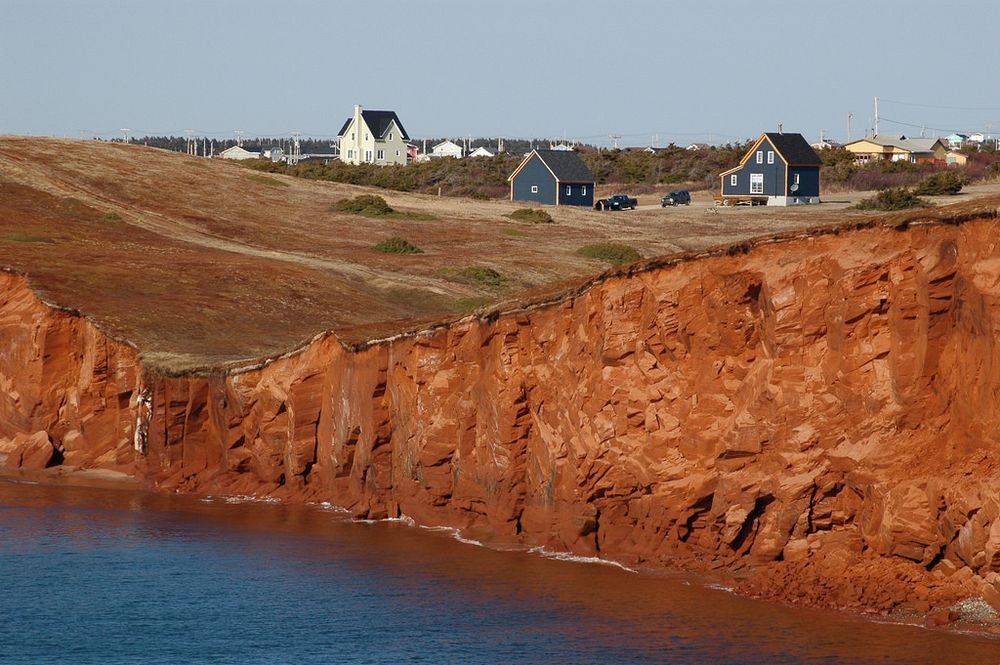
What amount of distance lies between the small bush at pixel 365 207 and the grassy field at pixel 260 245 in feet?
2.60

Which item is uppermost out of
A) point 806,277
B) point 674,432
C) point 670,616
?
A: point 806,277

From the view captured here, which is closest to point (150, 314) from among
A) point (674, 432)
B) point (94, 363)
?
point (94, 363)

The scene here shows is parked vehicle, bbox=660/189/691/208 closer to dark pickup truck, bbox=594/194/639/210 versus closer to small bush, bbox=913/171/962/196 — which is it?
dark pickup truck, bbox=594/194/639/210

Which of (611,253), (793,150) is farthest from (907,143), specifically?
(611,253)

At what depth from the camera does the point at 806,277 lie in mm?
25500

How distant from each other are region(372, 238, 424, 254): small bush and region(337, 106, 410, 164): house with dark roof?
9071 centimetres

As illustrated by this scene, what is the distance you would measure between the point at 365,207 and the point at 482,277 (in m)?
23.4

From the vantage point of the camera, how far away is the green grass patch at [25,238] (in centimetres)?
5792

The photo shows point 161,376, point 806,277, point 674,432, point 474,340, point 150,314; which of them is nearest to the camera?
point 806,277

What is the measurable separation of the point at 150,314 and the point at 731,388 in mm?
23790

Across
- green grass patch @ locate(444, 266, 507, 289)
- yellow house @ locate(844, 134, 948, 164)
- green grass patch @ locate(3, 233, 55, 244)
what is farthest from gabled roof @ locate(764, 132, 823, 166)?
green grass patch @ locate(3, 233, 55, 244)

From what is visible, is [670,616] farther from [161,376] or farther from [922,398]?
[161,376]

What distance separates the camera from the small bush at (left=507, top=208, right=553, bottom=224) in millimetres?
85537

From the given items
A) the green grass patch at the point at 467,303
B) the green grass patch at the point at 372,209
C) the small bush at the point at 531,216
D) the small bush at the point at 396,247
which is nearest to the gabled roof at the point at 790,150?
the small bush at the point at 531,216
